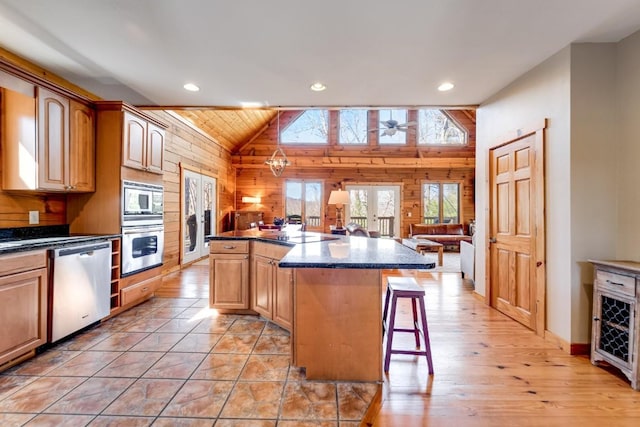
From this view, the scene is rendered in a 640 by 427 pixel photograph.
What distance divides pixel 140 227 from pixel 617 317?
4.43 m

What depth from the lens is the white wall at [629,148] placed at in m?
2.29

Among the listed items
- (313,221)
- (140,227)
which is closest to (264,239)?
(140,227)

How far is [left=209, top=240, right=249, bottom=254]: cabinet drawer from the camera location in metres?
Answer: 3.13

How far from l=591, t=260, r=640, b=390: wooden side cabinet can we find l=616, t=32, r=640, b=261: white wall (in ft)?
0.72

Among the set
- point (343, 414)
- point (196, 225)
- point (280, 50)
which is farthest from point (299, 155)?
point (343, 414)

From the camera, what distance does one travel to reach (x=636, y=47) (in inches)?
90.6

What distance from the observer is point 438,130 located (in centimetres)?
909

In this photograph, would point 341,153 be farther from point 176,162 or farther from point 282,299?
point 282,299

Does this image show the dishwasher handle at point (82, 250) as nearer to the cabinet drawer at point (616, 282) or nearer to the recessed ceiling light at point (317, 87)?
the recessed ceiling light at point (317, 87)

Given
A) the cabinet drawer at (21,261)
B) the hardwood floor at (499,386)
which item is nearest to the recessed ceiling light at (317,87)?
the hardwood floor at (499,386)

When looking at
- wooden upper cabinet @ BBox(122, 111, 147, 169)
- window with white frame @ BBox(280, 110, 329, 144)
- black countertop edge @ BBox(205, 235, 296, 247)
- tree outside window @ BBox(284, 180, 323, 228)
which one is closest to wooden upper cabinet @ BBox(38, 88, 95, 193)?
wooden upper cabinet @ BBox(122, 111, 147, 169)

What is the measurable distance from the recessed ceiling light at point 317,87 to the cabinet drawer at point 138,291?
3033mm

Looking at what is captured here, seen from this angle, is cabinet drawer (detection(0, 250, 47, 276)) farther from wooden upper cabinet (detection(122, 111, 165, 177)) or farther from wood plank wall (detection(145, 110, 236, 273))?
wood plank wall (detection(145, 110, 236, 273))

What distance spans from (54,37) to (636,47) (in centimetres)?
467
